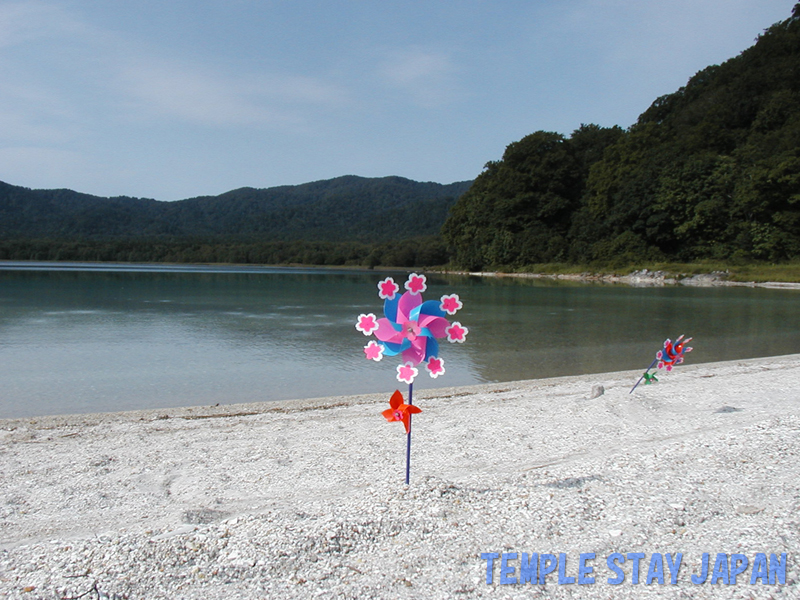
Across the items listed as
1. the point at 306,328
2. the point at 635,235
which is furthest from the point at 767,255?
the point at 306,328

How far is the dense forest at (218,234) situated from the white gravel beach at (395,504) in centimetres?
9057

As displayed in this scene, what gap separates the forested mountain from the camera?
45.1m

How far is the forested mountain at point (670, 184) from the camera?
45.1 meters

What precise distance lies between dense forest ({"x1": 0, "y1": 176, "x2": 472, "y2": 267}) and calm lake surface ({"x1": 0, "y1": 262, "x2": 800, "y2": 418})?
75040 mm

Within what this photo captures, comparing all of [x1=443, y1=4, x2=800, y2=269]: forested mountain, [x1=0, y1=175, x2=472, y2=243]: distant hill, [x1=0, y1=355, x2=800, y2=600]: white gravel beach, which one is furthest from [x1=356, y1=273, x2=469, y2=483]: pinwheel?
[x1=0, y1=175, x2=472, y2=243]: distant hill

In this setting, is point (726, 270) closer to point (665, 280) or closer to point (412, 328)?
point (665, 280)

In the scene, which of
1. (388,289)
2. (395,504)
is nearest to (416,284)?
(388,289)

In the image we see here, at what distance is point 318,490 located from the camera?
404 cm

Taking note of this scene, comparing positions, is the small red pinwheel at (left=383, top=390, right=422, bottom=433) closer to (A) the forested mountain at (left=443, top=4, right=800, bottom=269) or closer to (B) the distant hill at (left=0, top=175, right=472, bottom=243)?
(A) the forested mountain at (left=443, top=4, right=800, bottom=269)

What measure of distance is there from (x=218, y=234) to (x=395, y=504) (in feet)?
601

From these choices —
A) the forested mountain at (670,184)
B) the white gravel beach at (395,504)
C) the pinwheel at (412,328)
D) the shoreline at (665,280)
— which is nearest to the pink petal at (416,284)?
the pinwheel at (412,328)

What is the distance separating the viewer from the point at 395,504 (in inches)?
134

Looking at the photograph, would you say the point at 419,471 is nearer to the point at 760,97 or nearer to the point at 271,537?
the point at 271,537

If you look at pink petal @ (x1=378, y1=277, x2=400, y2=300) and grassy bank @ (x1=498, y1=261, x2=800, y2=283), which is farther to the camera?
grassy bank @ (x1=498, y1=261, x2=800, y2=283)
